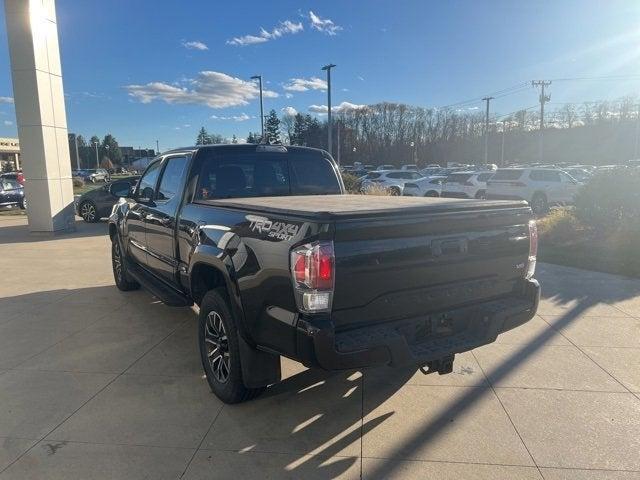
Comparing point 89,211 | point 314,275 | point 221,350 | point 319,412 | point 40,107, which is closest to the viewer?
point 314,275

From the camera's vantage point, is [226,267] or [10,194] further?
[10,194]

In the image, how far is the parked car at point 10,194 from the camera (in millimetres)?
19703

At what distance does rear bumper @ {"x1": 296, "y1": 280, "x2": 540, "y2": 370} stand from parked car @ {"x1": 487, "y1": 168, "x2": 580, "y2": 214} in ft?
52.2

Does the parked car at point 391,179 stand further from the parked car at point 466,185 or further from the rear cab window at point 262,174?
the rear cab window at point 262,174

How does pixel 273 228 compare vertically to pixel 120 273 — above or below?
above

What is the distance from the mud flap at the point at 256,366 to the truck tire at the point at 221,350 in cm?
9

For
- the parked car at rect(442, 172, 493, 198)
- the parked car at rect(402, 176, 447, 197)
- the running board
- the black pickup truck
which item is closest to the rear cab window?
the black pickup truck

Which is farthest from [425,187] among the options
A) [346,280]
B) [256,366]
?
[346,280]

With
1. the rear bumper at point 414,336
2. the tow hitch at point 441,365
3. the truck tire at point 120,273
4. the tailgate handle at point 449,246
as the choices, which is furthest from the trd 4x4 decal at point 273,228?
the truck tire at point 120,273

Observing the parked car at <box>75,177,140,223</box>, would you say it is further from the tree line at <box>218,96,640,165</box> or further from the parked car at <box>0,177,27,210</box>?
the tree line at <box>218,96,640,165</box>

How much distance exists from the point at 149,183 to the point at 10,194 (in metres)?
18.2

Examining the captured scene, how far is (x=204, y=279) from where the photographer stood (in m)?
3.95

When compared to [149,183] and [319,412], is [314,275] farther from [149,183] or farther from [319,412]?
[149,183]

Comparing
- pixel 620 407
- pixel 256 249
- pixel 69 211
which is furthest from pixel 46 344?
pixel 69 211
